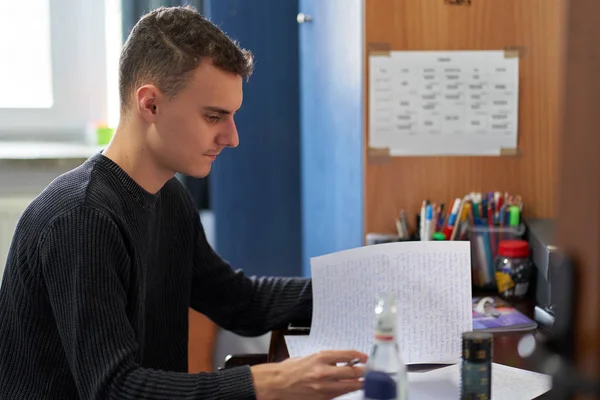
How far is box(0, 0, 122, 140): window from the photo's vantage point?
9.24ft

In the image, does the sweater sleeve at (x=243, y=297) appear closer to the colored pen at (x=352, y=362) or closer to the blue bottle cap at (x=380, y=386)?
the colored pen at (x=352, y=362)

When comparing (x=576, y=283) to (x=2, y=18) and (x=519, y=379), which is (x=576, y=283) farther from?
(x=2, y=18)

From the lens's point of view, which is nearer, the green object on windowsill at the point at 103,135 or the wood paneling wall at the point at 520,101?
the wood paneling wall at the point at 520,101

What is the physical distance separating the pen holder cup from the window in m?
1.64

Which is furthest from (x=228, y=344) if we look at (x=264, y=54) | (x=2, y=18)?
(x=2, y=18)

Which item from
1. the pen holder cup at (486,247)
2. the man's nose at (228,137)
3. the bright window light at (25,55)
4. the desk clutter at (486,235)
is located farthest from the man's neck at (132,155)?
the bright window light at (25,55)

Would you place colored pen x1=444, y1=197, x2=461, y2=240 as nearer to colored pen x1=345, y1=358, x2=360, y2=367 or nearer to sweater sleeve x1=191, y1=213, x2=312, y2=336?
sweater sleeve x1=191, y1=213, x2=312, y2=336

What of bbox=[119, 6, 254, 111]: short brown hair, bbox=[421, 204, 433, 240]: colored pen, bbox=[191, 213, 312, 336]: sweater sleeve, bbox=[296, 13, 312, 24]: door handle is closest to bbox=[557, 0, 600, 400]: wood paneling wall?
bbox=[119, 6, 254, 111]: short brown hair

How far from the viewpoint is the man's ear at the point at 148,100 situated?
1211mm

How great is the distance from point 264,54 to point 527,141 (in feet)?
3.21

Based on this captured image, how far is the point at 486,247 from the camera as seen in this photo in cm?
158

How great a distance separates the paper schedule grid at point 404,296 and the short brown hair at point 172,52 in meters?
0.35

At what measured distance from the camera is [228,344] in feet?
6.98

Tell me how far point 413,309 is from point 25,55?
2.07 meters
